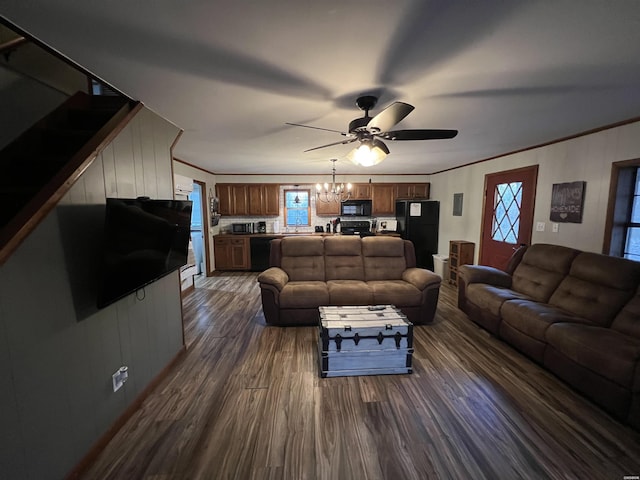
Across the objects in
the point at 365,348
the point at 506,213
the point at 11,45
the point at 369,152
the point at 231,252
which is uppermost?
the point at 11,45

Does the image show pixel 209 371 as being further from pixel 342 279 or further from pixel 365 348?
pixel 342 279

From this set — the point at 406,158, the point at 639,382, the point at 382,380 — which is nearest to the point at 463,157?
the point at 406,158

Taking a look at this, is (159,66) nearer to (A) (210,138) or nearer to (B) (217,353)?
(A) (210,138)

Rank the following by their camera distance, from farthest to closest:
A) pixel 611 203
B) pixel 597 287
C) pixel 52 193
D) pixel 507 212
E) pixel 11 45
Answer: pixel 507 212
pixel 611 203
pixel 597 287
pixel 11 45
pixel 52 193

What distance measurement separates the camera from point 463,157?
4.34m

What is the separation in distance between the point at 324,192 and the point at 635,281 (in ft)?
16.6

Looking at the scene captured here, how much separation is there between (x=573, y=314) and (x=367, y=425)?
2270 mm

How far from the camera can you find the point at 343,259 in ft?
12.5

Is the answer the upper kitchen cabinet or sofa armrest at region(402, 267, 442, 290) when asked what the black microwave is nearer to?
the upper kitchen cabinet

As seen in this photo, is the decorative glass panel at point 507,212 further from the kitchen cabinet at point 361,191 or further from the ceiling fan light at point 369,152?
the ceiling fan light at point 369,152

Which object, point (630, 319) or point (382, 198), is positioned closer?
point (630, 319)

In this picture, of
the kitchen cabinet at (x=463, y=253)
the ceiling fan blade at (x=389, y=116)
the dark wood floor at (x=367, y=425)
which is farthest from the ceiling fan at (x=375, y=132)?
the kitchen cabinet at (x=463, y=253)

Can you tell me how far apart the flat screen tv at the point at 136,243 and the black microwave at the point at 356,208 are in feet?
15.0

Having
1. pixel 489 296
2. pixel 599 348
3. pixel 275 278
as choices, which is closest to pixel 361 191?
pixel 275 278
